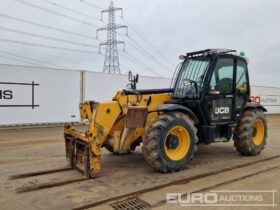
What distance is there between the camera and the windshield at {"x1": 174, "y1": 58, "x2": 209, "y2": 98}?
6812 millimetres

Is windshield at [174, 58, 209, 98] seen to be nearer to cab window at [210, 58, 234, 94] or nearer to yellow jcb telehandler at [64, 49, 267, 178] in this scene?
yellow jcb telehandler at [64, 49, 267, 178]

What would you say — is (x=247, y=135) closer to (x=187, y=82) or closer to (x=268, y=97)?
(x=187, y=82)

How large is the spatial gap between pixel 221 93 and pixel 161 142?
2103mm

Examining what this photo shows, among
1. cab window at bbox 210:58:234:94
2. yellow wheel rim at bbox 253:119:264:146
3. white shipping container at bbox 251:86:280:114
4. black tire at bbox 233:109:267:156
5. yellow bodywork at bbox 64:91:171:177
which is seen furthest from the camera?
white shipping container at bbox 251:86:280:114

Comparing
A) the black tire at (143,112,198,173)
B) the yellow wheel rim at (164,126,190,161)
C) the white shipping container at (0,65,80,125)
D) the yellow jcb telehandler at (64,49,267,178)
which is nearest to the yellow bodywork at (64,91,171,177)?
the yellow jcb telehandler at (64,49,267,178)

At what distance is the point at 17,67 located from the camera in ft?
47.5

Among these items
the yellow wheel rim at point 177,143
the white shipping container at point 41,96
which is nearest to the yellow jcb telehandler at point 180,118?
the yellow wheel rim at point 177,143

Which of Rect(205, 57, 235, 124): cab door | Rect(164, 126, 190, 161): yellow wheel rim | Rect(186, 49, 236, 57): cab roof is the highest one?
Rect(186, 49, 236, 57): cab roof

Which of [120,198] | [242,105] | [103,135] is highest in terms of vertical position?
[242,105]

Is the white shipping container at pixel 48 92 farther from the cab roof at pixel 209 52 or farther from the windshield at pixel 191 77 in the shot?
the cab roof at pixel 209 52

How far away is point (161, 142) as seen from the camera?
5789mm

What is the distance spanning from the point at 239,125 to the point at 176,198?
3.52 meters

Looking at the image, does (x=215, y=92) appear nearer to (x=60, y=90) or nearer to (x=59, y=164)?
(x=59, y=164)

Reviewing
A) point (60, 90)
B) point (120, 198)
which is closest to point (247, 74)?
point (120, 198)
